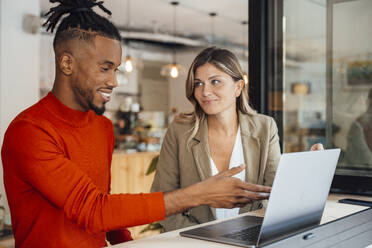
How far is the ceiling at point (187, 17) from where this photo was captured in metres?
5.82

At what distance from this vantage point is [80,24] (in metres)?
1.33

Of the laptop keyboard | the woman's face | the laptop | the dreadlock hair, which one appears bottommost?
the laptop keyboard

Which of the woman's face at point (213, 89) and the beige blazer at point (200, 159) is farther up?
the woman's face at point (213, 89)

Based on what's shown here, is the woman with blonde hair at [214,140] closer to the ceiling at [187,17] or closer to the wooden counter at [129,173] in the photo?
the wooden counter at [129,173]

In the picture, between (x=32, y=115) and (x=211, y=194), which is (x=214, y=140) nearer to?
(x=211, y=194)

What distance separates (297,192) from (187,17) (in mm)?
5681

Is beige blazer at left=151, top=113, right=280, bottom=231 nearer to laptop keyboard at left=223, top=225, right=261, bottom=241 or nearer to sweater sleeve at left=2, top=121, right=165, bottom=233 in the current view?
laptop keyboard at left=223, top=225, right=261, bottom=241

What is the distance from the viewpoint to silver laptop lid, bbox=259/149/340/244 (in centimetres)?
107

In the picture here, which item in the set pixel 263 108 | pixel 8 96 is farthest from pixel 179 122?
pixel 8 96

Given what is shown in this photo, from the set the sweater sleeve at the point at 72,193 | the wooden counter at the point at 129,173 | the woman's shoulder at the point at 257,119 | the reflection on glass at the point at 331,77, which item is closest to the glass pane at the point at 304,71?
the reflection on glass at the point at 331,77

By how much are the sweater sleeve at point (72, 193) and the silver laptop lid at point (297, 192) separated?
1.00 feet

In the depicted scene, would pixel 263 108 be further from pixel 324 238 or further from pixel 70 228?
pixel 70 228

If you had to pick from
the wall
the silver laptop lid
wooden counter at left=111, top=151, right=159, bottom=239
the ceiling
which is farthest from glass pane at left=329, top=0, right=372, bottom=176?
the ceiling

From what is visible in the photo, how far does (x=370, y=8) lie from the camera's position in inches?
81.5
